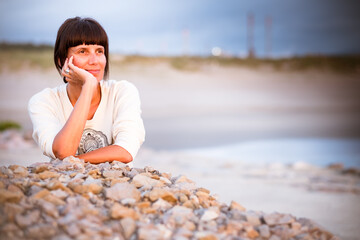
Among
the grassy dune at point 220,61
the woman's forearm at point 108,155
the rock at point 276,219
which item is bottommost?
the rock at point 276,219

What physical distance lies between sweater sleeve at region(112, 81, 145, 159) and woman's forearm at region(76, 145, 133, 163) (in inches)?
2.2

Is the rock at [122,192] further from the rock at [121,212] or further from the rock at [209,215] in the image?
the rock at [209,215]

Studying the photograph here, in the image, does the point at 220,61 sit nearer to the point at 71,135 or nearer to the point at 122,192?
the point at 71,135

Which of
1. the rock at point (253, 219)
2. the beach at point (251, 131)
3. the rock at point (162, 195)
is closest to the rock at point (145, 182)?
the rock at point (162, 195)

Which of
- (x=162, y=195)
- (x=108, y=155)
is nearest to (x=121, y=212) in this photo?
(x=162, y=195)

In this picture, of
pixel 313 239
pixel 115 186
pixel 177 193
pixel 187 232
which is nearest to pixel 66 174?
pixel 115 186

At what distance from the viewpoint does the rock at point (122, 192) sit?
2117 mm

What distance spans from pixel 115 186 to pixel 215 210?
0.55m

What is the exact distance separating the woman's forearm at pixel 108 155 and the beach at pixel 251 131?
91.5 inches

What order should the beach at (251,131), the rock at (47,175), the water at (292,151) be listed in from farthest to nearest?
the water at (292,151), the beach at (251,131), the rock at (47,175)

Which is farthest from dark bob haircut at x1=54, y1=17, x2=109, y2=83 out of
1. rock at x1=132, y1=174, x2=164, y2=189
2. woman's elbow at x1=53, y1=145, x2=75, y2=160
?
rock at x1=132, y1=174, x2=164, y2=189

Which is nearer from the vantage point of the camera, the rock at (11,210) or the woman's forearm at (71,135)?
the rock at (11,210)

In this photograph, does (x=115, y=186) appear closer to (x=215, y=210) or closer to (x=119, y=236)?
(x=119, y=236)

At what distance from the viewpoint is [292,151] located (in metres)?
11.0
